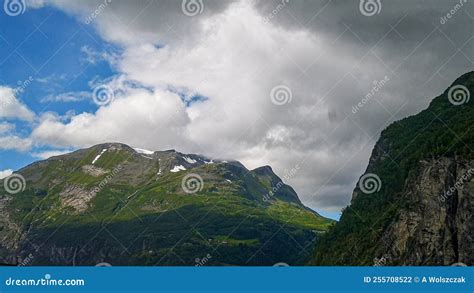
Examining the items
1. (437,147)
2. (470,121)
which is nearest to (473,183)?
(437,147)

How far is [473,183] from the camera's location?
13612cm

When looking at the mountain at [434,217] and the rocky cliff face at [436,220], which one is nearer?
the rocky cliff face at [436,220]

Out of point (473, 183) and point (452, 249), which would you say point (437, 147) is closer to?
point (473, 183)

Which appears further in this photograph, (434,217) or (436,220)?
(434,217)

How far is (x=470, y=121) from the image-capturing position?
17788cm

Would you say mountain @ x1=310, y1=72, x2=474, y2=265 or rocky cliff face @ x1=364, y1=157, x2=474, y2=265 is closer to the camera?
rocky cliff face @ x1=364, y1=157, x2=474, y2=265

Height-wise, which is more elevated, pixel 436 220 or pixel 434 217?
pixel 434 217
